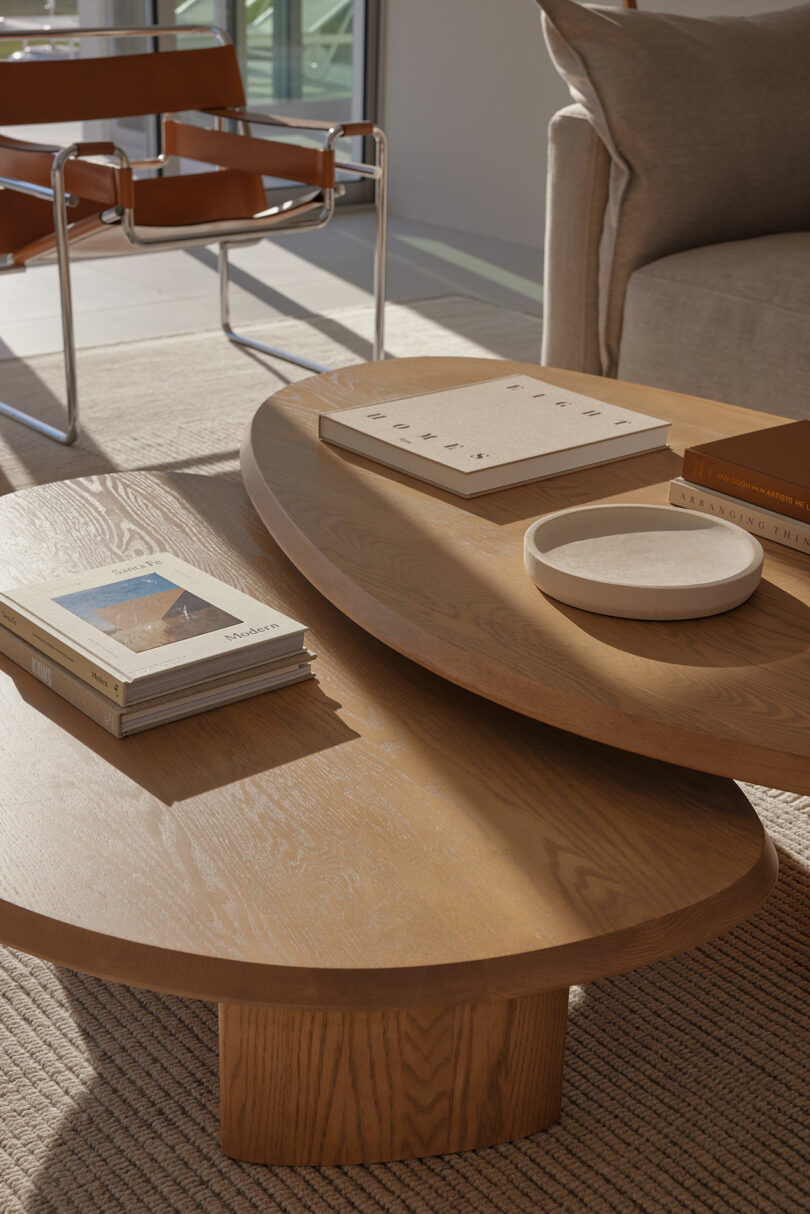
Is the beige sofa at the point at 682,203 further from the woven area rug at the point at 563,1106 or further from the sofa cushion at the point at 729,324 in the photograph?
the woven area rug at the point at 563,1106

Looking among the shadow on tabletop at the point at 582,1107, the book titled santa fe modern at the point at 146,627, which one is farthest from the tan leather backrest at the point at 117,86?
the shadow on tabletop at the point at 582,1107

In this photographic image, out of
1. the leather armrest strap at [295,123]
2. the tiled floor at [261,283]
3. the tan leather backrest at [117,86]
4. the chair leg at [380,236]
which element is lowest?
the tiled floor at [261,283]

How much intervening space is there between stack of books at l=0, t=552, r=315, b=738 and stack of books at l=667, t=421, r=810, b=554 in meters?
0.45

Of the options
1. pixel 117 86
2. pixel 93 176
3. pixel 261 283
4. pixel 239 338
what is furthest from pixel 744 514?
pixel 261 283

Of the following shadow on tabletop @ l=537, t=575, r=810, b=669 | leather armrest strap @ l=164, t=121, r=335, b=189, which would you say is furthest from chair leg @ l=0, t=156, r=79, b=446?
shadow on tabletop @ l=537, t=575, r=810, b=669

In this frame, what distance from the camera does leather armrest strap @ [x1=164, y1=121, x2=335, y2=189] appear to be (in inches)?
118

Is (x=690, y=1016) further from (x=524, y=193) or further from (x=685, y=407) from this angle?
(x=524, y=193)

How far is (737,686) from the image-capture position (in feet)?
3.18

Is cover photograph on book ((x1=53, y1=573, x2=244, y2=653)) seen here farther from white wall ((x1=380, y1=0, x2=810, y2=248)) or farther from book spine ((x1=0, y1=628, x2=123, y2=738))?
white wall ((x1=380, y1=0, x2=810, y2=248))

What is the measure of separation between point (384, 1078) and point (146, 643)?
398 millimetres

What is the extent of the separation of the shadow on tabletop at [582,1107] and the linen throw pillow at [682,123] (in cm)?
162

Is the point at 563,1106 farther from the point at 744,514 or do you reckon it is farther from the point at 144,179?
the point at 144,179

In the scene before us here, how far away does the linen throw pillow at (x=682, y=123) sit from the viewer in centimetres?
240

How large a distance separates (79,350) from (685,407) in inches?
86.8
